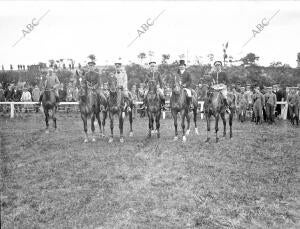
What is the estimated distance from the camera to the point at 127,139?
15.1 meters

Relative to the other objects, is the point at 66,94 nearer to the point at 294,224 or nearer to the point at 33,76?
the point at 33,76

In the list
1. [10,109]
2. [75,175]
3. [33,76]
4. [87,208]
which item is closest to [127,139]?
[75,175]

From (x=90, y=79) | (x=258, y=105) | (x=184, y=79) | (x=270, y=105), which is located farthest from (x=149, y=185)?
(x=270, y=105)

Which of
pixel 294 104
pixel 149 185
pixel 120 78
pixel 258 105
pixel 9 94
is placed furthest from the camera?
pixel 9 94

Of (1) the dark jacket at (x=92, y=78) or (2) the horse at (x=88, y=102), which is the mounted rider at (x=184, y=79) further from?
(2) the horse at (x=88, y=102)

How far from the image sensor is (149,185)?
8.57 m

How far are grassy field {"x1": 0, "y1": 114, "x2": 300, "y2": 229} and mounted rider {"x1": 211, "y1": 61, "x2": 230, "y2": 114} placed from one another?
6.08ft

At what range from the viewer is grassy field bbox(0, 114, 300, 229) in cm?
691

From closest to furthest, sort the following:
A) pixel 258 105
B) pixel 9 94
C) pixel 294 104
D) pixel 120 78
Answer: pixel 120 78 → pixel 294 104 → pixel 258 105 → pixel 9 94

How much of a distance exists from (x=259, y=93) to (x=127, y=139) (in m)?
11.5

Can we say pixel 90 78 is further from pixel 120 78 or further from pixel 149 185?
pixel 149 185

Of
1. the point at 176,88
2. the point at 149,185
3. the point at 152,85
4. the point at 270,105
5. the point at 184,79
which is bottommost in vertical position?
the point at 149,185

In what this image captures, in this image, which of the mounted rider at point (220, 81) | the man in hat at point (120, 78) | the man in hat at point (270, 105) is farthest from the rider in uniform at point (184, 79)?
the man in hat at point (270, 105)

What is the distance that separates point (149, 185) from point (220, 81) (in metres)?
7.45
